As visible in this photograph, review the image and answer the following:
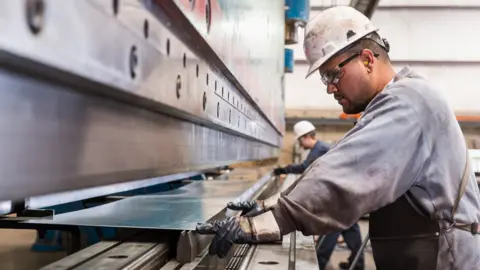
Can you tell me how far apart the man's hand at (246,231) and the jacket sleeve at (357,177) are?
0.02 m

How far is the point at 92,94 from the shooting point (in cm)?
53

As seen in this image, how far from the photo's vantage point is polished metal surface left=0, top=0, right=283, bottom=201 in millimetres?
395

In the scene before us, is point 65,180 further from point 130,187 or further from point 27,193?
point 130,187

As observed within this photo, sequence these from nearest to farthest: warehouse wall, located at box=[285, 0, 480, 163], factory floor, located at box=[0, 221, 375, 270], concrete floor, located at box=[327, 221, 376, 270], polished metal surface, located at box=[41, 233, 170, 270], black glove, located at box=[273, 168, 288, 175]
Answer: polished metal surface, located at box=[41, 233, 170, 270]
factory floor, located at box=[0, 221, 375, 270]
concrete floor, located at box=[327, 221, 376, 270]
black glove, located at box=[273, 168, 288, 175]
warehouse wall, located at box=[285, 0, 480, 163]

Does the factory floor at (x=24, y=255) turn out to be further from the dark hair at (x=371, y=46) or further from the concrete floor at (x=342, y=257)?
the dark hair at (x=371, y=46)

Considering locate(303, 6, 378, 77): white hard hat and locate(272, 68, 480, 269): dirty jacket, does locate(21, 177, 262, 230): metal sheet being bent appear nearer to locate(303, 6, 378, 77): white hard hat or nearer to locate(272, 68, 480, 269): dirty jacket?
locate(272, 68, 480, 269): dirty jacket

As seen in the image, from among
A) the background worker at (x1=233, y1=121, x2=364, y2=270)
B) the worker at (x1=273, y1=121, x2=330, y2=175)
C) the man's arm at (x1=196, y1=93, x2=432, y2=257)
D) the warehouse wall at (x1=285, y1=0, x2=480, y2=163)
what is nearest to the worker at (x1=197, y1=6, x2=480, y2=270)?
the man's arm at (x1=196, y1=93, x2=432, y2=257)

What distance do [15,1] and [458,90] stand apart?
771 centimetres

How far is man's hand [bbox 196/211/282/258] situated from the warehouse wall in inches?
256

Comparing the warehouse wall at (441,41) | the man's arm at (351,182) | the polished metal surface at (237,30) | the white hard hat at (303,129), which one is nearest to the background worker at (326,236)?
the white hard hat at (303,129)

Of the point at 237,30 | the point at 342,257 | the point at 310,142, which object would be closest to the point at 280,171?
the point at 310,142

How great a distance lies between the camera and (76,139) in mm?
494

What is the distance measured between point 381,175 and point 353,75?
345mm

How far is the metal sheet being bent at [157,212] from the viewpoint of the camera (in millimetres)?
1355
